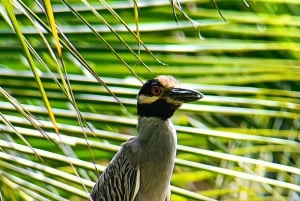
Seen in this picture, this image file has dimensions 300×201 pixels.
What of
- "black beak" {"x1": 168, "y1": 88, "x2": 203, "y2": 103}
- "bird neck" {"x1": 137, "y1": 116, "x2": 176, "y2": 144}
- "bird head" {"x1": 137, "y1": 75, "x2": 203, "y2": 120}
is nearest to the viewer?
"black beak" {"x1": 168, "y1": 88, "x2": 203, "y2": 103}

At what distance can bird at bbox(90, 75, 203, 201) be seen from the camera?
2006 millimetres

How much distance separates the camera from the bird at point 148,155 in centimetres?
201

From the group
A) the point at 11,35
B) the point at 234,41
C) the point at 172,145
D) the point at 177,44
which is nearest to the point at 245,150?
the point at 172,145

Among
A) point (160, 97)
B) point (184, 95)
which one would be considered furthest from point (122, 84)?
point (160, 97)

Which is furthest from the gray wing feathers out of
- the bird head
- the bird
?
the bird head

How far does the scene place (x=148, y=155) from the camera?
2102mm

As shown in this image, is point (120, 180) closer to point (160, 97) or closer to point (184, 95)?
point (160, 97)

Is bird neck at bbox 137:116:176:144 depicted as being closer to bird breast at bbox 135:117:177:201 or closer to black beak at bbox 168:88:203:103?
bird breast at bbox 135:117:177:201

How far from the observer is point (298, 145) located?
1662mm

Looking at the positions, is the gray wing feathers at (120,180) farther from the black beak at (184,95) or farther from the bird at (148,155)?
the black beak at (184,95)

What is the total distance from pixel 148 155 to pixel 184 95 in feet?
0.95

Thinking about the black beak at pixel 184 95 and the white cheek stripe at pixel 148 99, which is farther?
the white cheek stripe at pixel 148 99

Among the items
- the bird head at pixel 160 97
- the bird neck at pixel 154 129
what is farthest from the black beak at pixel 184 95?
the bird neck at pixel 154 129

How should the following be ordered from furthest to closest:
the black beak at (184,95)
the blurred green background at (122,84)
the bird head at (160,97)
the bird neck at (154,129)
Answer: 1. the bird neck at (154,129)
2. the bird head at (160,97)
3. the black beak at (184,95)
4. the blurred green background at (122,84)
